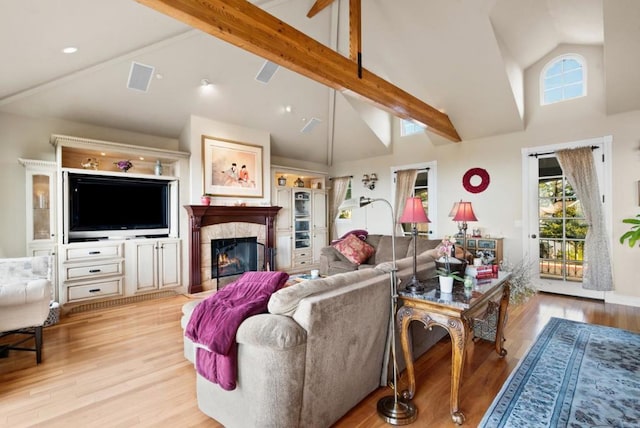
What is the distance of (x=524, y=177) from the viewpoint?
515 cm

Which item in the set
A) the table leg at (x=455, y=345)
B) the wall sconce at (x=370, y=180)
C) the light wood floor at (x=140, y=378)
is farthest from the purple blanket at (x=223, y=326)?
the wall sconce at (x=370, y=180)

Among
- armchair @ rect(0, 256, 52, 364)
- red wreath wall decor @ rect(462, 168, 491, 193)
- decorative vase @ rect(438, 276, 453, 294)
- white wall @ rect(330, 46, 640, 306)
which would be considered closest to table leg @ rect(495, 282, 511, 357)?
decorative vase @ rect(438, 276, 453, 294)

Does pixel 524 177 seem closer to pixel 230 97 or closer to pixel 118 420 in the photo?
pixel 230 97

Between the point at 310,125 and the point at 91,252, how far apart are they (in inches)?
177

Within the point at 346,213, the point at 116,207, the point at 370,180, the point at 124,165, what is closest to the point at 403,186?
the point at 370,180

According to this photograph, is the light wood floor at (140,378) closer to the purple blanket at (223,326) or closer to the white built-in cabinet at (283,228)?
the purple blanket at (223,326)

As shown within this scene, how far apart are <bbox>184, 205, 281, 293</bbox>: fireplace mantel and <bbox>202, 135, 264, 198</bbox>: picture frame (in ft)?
1.05

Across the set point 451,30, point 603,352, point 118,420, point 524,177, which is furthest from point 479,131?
point 118,420

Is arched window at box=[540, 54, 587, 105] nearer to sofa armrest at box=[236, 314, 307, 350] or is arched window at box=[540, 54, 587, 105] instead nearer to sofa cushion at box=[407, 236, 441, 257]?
sofa cushion at box=[407, 236, 441, 257]

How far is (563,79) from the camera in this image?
4.89 m

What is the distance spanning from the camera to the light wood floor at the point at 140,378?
6.61 ft

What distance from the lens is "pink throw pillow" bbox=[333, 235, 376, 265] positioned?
512cm

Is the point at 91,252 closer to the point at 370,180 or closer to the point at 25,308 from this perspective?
the point at 25,308

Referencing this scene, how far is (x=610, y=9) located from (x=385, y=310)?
4.13 m
